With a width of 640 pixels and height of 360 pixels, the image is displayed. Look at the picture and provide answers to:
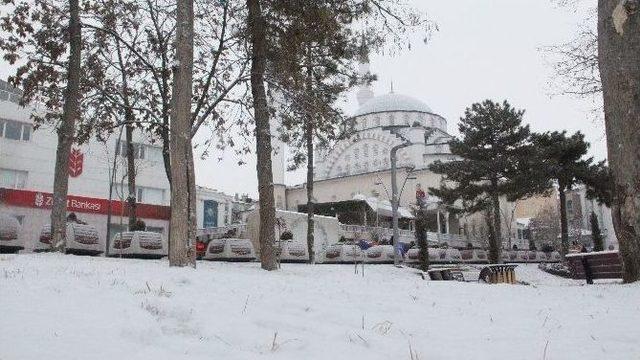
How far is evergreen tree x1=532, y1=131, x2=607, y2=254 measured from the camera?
98.1 ft

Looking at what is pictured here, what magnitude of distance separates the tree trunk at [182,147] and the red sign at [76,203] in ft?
43.7

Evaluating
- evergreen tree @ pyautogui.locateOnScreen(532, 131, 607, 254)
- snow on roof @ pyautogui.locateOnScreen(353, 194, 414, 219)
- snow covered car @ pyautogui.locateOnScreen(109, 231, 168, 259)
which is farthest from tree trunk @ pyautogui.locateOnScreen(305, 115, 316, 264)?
snow on roof @ pyautogui.locateOnScreen(353, 194, 414, 219)

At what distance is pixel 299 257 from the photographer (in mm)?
20375

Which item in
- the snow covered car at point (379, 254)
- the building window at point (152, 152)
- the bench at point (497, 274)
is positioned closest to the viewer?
the bench at point (497, 274)

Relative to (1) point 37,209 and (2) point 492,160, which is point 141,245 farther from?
(2) point 492,160

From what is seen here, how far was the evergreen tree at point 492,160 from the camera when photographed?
30.0m

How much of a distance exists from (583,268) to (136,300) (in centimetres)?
1064

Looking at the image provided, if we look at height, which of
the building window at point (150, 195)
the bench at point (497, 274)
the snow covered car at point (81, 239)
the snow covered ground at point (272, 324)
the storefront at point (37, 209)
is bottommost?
the bench at point (497, 274)

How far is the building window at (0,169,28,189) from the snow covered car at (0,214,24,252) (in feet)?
60.5

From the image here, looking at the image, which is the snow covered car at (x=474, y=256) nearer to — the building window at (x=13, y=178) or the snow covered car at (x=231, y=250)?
the snow covered car at (x=231, y=250)

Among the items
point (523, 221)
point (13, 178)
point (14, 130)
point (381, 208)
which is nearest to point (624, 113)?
point (13, 178)

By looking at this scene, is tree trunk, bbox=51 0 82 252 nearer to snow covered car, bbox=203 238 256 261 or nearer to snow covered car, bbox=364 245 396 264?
snow covered car, bbox=203 238 256 261

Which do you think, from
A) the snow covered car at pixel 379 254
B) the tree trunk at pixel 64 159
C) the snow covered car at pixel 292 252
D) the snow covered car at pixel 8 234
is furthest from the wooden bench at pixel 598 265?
the snow covered car at pixel 8 234

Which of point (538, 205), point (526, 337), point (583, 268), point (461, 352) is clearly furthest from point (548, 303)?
point (538, 205)
